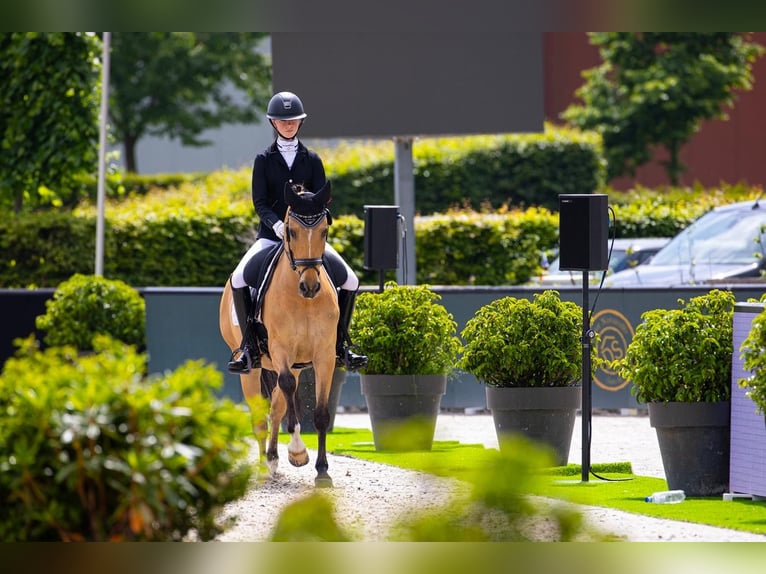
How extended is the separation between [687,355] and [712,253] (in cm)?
957

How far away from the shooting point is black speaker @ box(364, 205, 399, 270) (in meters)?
14.9

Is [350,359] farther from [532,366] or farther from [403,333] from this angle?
[403,333]

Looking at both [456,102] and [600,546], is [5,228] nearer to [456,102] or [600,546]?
[456,102]

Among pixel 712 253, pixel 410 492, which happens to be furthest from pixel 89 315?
pixel 410 492

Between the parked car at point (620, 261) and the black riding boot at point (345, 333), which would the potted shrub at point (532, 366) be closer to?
the black riding boot at point (345, 333)

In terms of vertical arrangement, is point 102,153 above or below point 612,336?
above

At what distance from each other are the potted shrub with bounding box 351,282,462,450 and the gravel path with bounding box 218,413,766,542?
1.96 ft

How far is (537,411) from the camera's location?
12.7 metres

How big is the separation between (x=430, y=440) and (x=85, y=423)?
1258mm

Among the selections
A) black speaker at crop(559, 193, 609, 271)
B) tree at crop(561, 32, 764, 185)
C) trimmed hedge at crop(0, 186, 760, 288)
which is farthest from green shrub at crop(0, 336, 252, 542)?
tree at crop(561, 32, 764, 185)

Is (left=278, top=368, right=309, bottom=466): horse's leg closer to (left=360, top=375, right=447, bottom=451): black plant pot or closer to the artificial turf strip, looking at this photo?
the artificial turf strip

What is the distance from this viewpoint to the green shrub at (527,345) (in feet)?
41.2
